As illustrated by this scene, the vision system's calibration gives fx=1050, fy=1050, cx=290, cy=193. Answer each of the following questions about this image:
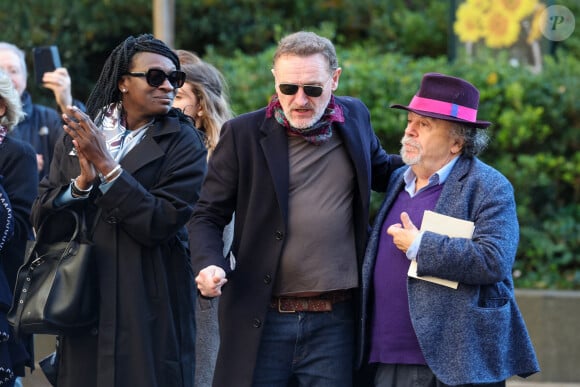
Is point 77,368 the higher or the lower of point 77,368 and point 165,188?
the lower

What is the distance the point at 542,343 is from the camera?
7344 mm

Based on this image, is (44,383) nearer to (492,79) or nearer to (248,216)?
(248,216)

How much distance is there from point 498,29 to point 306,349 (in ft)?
18.7

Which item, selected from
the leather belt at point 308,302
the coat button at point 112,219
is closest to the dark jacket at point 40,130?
the coat button at point 112,219

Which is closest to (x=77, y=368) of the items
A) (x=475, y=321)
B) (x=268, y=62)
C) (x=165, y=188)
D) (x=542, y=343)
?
(x=165, y=188)

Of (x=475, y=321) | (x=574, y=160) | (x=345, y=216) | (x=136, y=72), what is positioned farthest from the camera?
(x=574, y=160)

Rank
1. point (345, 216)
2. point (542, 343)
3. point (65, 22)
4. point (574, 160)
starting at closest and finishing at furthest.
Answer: point (345, 216), point (542, 343), point (574, 160), point (65, 22)

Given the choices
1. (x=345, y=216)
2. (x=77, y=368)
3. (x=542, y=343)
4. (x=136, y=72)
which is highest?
(x=136, y=72)

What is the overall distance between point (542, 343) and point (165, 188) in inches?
156

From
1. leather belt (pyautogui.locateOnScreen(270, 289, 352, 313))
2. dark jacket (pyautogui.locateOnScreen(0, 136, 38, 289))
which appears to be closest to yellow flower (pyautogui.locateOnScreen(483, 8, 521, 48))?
dark jacket (pyautogui.locateOnScreen(0, 136, 38, 289))

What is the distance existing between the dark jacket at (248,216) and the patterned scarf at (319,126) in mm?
41

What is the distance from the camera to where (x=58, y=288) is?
4125 mm

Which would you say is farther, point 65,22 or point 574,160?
point 65,22

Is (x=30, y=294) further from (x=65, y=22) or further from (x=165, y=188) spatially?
(x=65, y=22)
